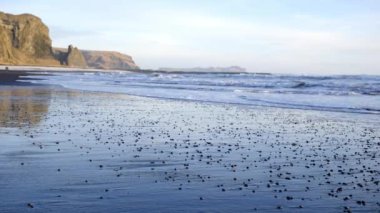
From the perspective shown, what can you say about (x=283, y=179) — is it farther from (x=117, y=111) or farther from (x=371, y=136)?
(x=117, y=111)

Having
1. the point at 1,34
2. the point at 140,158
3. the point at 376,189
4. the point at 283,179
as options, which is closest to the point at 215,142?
the point at 140,158

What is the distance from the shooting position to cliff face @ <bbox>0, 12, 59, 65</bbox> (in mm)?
145125

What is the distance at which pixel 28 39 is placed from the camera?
15112 centimetres

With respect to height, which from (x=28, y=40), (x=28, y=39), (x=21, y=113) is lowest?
(x=21, y=113)

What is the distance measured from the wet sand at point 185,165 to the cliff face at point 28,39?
413ft

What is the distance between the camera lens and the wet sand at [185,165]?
25.1ft

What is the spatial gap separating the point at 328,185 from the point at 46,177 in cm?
505

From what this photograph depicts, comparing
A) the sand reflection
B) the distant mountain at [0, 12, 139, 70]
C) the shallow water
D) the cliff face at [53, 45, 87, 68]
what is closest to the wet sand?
the sand reflection

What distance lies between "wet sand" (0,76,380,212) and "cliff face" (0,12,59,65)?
125836 millimetres

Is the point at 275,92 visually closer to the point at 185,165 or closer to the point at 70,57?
the point at 185,165

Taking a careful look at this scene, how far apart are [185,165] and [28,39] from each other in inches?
5920

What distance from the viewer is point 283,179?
941 centimetres

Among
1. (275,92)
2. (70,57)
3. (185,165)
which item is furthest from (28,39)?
(185,165)

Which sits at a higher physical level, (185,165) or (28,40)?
(28,40)
